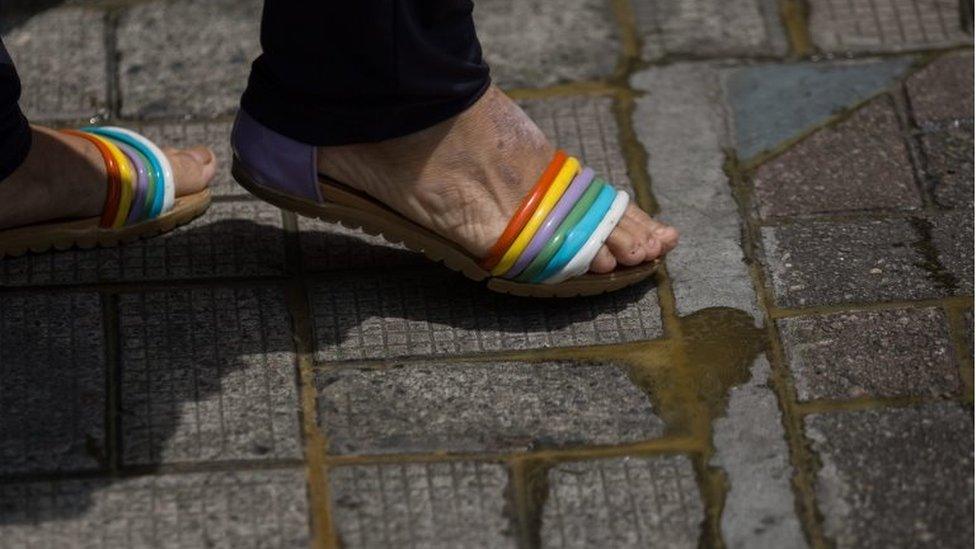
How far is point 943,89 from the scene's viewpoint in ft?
10.0

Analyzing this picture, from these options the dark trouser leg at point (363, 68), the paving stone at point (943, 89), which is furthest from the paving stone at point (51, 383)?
the paving stone at point (943, 89)

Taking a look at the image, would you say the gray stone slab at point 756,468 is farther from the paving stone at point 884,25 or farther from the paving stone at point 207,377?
the paving stone at point 884,25

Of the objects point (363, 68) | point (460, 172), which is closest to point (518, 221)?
point (460, 172)

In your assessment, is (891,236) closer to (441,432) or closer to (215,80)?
(441,432)

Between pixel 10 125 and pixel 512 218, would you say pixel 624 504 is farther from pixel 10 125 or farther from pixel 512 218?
pixel 10 125

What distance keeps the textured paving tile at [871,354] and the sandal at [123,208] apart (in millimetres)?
1058

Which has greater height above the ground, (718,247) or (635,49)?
(635,49)

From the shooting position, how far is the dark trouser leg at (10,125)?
237 cm

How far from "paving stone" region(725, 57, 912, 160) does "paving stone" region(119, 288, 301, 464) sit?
1.00 meters

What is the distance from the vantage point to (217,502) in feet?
7.11

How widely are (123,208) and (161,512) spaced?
26.1 inches

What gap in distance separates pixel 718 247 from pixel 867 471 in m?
0.60

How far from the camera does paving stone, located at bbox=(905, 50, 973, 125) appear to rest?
9.80 ft

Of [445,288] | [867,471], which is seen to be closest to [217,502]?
[445,288]
